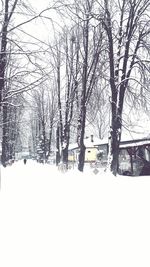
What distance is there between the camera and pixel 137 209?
891 cm

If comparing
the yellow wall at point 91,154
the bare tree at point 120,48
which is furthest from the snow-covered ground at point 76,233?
the yellow wall at point 91,154

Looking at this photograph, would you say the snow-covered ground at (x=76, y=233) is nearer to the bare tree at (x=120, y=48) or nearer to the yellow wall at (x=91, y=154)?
the bare tree at (x=120, y=48)

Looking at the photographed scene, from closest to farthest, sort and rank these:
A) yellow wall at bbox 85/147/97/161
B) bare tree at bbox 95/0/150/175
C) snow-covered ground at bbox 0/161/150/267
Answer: snow-covered ground at bbox 0/161/150/267 < bare tree at bbox 95/0/150/175 < yellow wall at bbox 85/147/97/161

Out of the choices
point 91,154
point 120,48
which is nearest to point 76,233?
point 120,48

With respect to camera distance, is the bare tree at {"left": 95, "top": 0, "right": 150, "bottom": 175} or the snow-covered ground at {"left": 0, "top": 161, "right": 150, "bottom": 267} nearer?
the snow-covered ground at {"left": 0, "top": 161, "right": 150, "bottom": 267}

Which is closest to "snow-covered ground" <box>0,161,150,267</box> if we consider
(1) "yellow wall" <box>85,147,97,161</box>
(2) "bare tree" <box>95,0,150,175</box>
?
(2) "bare tree" <box>95,0,150,175</box>

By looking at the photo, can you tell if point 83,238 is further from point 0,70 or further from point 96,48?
point 96,48

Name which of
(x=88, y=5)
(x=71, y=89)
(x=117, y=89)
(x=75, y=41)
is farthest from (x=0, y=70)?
(x=71, y=89)

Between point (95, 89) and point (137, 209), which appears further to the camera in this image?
point (95, 89)

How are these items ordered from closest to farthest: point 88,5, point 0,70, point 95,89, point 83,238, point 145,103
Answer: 1. point 83,238
2. point 0,70
3. point 145,103
4. point 88,5
5. point 95,89

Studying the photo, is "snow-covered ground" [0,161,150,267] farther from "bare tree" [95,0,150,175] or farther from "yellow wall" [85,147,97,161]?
"yellow wall" [85,147,97,161]

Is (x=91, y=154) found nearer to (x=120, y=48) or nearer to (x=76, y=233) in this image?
(x=120, y=48)

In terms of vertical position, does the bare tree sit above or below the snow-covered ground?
above

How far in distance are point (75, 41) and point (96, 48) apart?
4.48 metres
